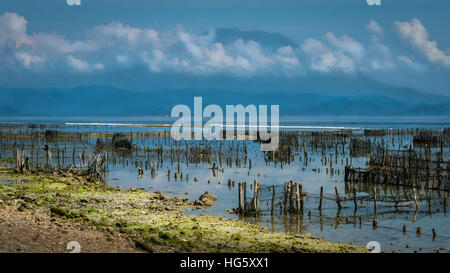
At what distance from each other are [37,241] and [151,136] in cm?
5496

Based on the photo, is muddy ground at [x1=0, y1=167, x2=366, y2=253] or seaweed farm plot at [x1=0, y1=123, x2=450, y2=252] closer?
muddy ground at [x1=0, y1=167, x2=366, y2=253]

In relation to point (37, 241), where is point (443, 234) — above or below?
below

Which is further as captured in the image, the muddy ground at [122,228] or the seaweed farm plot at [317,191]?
the seaweed farm plot at [317,191]

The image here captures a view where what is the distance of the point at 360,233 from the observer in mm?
13453

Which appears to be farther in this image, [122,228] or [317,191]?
[317,191]

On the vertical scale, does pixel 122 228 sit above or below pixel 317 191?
above
